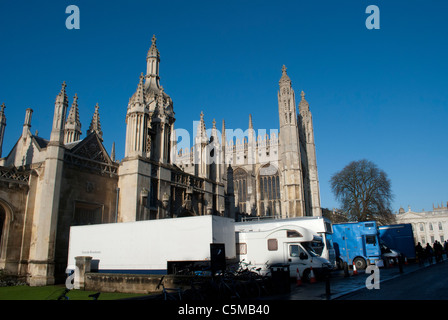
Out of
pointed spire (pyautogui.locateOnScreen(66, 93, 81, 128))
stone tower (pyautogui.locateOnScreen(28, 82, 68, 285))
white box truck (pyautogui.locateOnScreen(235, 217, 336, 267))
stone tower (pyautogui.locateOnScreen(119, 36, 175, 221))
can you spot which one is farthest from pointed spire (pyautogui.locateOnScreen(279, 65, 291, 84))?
stone tower (pyautogui.locateOnScreen(28, 82, 68, 285))

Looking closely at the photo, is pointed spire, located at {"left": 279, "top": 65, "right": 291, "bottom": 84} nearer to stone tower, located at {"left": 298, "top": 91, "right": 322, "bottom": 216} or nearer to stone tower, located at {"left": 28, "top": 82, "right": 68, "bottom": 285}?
stone tower, located at {"left": 298, "top": 91, "right": 322, "bottom": 216}

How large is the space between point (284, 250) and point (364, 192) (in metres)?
29.8

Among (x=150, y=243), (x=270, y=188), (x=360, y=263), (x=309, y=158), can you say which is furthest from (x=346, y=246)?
(x=309, y=158)

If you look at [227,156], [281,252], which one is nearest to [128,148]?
[281,252]

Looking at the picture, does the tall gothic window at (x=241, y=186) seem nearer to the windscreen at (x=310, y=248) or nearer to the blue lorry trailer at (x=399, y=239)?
the blue lorry trailer at (x=399, y=239)

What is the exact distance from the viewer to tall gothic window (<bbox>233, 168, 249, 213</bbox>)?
202 ft

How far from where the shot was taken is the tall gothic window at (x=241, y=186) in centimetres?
6156

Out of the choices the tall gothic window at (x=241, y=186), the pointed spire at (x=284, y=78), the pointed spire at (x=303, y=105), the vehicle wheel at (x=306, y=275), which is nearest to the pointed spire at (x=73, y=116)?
the vehicle wheel at (x=306, y=275)

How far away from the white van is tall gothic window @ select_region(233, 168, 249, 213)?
140 ft

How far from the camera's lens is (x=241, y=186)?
62719mm

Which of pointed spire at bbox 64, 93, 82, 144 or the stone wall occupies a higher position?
pointed spire at bbox 64, 93, 82, 144

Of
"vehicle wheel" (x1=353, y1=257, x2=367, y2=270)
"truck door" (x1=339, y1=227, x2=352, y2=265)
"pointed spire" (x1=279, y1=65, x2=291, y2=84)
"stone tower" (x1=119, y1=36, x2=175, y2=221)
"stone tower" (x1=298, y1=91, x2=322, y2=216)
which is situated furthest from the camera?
"stone tower" (x1=298, y1=91, x2=322, y2=216)

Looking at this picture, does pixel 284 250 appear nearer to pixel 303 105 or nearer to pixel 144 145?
pixel 144 145
